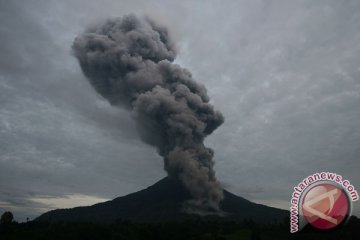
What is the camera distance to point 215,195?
144 meters

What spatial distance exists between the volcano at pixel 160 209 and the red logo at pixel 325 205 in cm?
12736

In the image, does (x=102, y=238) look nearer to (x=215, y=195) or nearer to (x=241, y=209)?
(x=215, y=195)

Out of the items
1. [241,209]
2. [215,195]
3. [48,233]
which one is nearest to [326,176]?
[48,233]

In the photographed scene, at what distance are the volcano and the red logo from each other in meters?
127

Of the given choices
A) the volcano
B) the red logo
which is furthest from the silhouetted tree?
the red logo

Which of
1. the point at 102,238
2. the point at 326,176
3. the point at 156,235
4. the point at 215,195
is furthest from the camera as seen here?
the point at 215,195

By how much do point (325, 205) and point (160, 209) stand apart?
490 ft

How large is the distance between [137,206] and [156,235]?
77298 millimetres

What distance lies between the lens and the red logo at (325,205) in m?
11.2

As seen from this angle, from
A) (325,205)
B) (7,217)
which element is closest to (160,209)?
(7,217)

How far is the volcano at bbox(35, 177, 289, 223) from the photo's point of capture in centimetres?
14850

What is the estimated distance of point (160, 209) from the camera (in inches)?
6166

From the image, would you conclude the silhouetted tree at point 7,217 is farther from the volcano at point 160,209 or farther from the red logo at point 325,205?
the red logo at point 325,205

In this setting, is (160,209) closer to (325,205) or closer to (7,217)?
(7,217)
